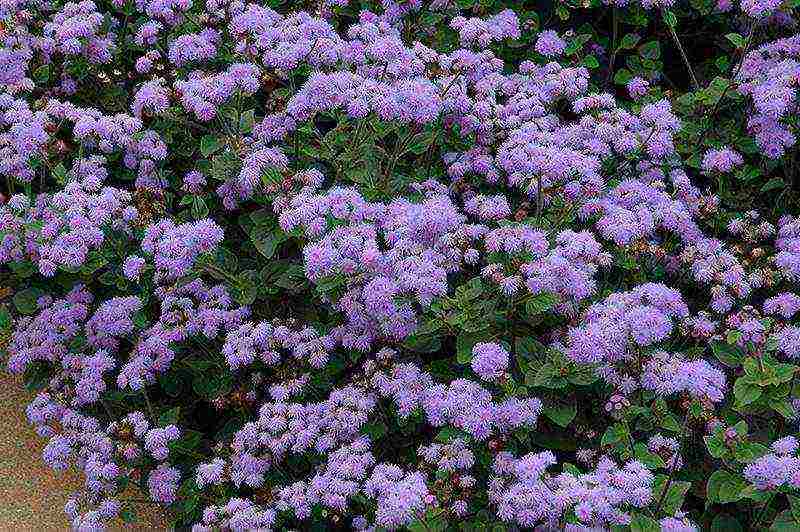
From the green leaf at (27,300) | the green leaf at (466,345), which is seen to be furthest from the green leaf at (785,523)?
the green leaf at (27,300)

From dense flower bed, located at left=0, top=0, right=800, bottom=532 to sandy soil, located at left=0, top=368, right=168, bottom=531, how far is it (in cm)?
17

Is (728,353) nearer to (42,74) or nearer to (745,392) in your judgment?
(745,392)

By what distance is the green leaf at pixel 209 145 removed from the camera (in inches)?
136

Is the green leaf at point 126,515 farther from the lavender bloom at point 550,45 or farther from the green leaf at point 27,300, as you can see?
the lavender bloom at point 550,45

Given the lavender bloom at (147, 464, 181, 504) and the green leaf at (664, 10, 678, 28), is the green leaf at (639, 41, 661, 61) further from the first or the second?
the lavender bloom at (147, 464, 181, 504)

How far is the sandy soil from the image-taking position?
3.54 meters

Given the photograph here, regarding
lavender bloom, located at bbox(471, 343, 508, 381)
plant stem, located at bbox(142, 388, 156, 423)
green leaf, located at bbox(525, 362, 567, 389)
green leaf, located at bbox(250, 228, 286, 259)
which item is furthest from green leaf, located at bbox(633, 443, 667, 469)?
plant stem, located at bbox(142, 388, 156, 423)

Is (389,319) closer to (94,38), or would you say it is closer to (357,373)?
(357,373)

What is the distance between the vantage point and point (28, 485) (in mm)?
3662

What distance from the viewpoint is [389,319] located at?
297 cm

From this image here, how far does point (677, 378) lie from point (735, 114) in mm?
1580

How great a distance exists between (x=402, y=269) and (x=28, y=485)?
177 centimetres

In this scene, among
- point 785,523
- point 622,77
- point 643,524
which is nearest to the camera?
point 643,524

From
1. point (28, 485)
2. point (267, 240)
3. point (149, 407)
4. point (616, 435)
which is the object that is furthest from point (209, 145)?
point (616, 435)
